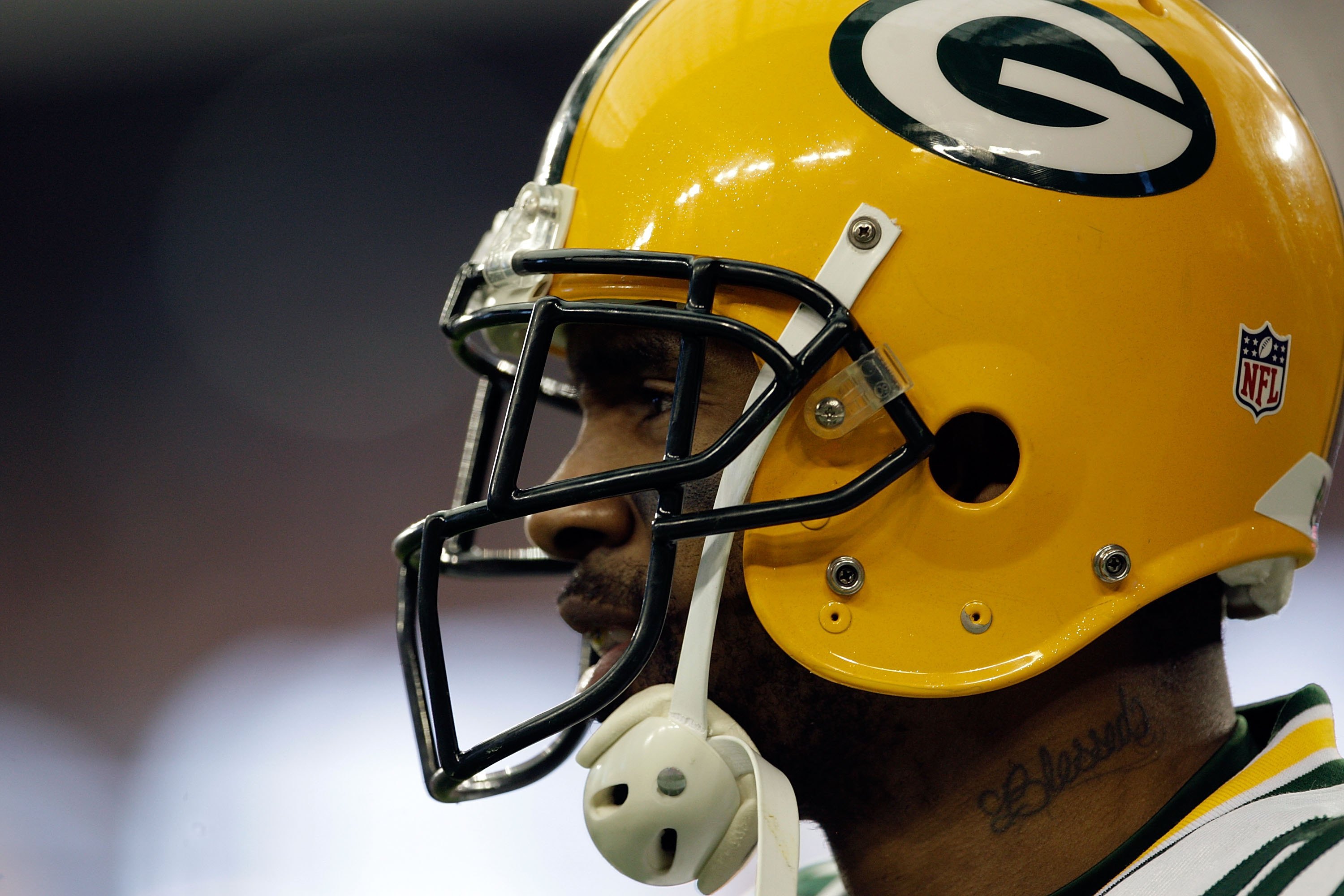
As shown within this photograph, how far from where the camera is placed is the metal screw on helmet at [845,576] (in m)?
0.89

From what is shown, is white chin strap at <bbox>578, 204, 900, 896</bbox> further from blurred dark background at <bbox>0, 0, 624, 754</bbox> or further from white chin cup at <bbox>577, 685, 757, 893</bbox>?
blurred dark background at <bbox>0, 0, 624, 754</bbox>

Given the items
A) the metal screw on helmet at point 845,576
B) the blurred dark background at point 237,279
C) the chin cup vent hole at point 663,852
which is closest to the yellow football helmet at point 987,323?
the metal screw on helmet at point 845,576

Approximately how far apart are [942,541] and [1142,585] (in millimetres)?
157

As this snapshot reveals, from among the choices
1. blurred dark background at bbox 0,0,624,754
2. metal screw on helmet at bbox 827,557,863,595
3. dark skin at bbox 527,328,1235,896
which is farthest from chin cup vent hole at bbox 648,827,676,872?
blurred dark background at bbox 0,0,624,754

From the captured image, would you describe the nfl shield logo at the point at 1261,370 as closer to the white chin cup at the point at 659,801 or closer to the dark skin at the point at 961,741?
the dark skin at the point at 961,741

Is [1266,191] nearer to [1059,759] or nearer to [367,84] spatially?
[1059,759]

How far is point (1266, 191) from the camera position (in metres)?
0.95

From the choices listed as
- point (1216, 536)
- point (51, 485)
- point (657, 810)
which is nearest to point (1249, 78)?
point (1216, 536)

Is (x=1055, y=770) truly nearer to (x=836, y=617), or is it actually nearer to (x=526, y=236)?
(x=836, y=617)

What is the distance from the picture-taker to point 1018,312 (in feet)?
2.89

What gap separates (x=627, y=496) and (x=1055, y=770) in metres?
0.41

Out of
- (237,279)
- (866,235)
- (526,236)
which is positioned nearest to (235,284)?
(237,279)

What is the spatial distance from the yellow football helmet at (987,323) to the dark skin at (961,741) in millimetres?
55

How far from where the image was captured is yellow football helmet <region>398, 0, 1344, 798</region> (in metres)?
0.88
